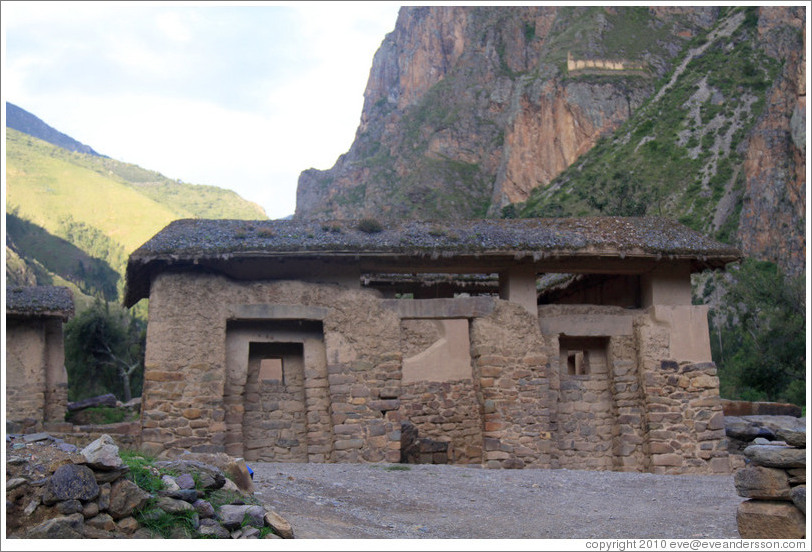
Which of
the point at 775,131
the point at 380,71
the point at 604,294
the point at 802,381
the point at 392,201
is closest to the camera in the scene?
the point at 604,294

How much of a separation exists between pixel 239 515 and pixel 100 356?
3358 cm

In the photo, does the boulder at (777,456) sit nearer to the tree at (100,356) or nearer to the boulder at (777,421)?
the boulder at (777,421)

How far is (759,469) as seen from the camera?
24.0ft

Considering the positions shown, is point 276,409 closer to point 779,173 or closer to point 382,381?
point 382,381

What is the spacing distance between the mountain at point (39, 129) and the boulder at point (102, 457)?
127047 mm

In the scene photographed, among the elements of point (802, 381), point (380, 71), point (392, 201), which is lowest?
point (802, 381)

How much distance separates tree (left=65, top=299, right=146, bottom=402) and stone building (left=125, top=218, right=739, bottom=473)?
Answer: 23430 millimetres

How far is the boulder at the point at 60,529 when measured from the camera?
6371 millimetres

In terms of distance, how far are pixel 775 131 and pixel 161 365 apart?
4468cm

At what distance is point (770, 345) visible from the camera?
90.6 feet

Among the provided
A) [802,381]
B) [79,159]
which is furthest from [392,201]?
[802,381]

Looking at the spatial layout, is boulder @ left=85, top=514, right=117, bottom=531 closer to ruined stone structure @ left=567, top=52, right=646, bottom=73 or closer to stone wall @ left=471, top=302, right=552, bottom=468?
stone wall @ left=471, top=302, right=552, bottom=468

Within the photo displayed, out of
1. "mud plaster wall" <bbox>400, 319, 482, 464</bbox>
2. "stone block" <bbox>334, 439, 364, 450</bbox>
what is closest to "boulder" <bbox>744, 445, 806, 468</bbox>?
"stone block" <bbox>334, 439, 364, 450</bbox>

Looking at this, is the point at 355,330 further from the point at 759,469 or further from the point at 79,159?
the point at 79,159
